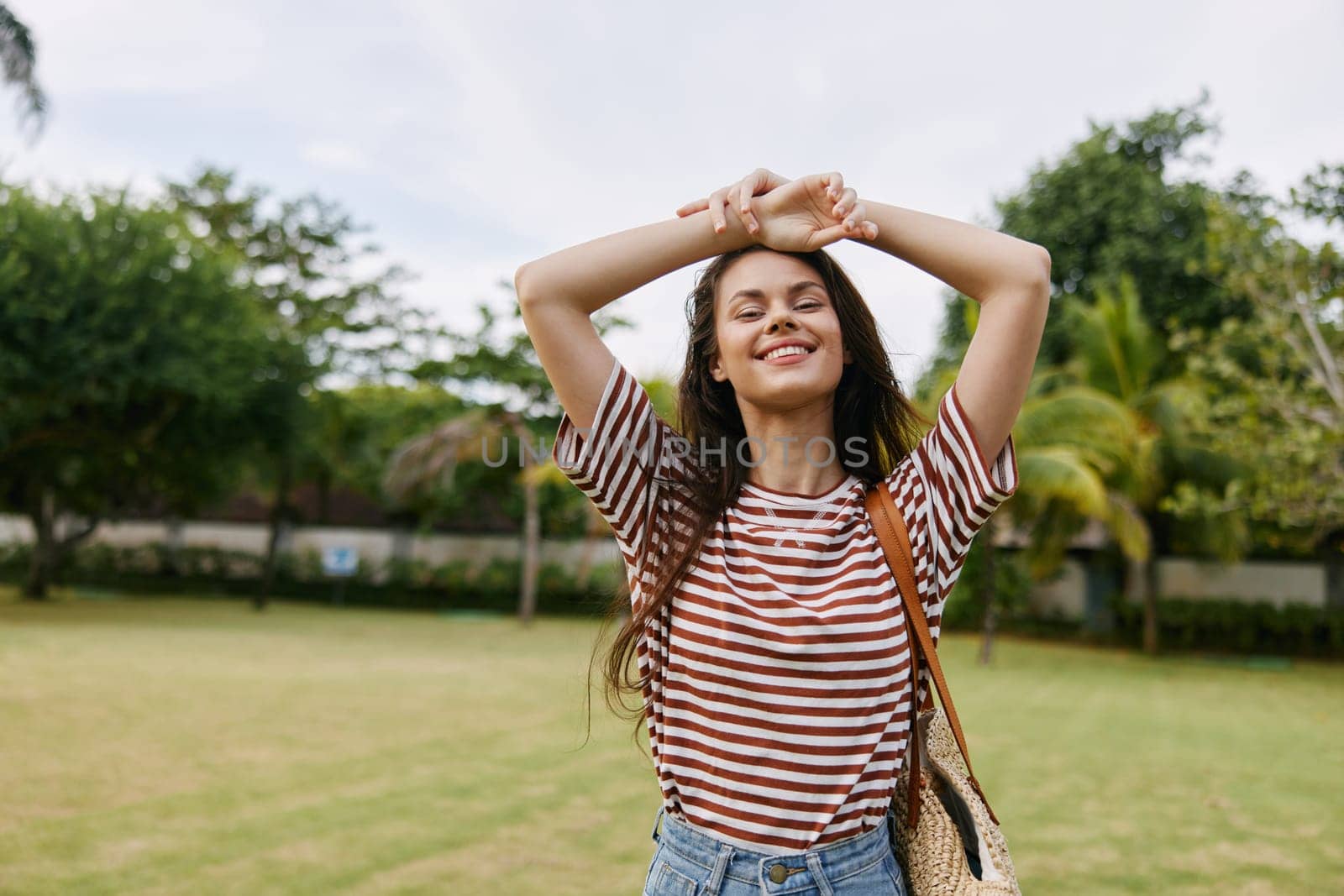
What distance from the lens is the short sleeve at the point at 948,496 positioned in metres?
1.45

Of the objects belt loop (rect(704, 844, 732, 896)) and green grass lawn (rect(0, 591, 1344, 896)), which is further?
green grass lawn (rect(0, 591, 1344, 896))

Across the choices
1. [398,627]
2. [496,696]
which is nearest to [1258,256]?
[496,696]

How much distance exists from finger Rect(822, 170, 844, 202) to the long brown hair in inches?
5.0

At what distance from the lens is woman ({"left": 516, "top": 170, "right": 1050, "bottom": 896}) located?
1356mm

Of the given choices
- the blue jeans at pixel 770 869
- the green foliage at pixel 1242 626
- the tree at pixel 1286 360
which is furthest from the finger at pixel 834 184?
the green foliage at pixel 1242 626

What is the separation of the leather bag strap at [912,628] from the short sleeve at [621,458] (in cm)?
33

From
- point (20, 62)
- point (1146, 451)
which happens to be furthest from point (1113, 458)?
point (20, 62)

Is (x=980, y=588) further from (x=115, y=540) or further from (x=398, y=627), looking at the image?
(x=115, y=540)

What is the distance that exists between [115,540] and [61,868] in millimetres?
25330

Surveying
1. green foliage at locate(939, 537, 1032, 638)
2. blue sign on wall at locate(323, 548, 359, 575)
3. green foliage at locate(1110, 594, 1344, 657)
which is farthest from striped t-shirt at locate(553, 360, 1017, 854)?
blue sign on wall at locate(323, 548, 359, 575)

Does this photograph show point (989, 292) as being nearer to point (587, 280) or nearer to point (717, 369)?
point (717, 369)

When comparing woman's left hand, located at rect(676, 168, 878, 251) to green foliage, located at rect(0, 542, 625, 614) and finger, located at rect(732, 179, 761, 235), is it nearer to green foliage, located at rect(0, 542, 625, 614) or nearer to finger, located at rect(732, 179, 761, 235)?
finger, located at rect(732, 179, 761, 235)

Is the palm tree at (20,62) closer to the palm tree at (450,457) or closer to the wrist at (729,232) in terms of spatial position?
the palm tree at (450,457)

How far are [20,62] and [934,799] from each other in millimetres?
11806
